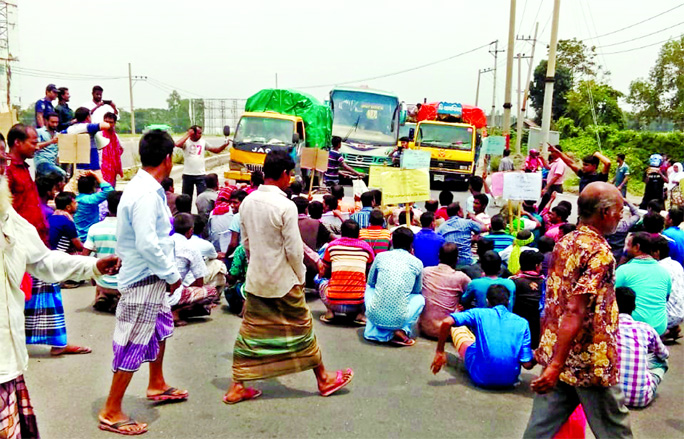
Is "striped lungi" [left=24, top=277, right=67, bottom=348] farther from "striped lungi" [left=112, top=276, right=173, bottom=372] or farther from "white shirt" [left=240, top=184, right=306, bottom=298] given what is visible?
"white shirt" [left=240, top=184, right=306, bottom=298]

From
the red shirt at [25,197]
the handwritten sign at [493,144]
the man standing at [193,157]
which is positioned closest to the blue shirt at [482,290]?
the red shirt at [25,197]

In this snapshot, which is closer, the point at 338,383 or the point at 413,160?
the point at 338,383

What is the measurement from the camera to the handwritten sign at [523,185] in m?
7.77

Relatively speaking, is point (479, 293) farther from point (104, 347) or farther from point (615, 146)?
point (615, 146)

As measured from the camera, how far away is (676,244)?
23.0 feet

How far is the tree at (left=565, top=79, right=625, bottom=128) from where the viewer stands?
42.8 meters

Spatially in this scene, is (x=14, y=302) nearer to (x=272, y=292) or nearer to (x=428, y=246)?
(x=272, y=292)

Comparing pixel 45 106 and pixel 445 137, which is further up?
pixel 45 106

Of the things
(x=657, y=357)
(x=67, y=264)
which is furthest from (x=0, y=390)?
(x=657, y=357)

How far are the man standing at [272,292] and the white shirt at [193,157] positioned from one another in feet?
23.0

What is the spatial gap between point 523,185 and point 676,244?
185 centimetres

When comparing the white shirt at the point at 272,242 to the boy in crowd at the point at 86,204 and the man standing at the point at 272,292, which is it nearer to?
the man standing at the point at 272,292

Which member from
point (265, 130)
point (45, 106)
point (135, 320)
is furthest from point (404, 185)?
point (265, 130)

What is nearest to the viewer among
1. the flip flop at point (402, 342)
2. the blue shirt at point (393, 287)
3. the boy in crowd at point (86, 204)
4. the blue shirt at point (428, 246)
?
the blue shirt at point (393, 287)
